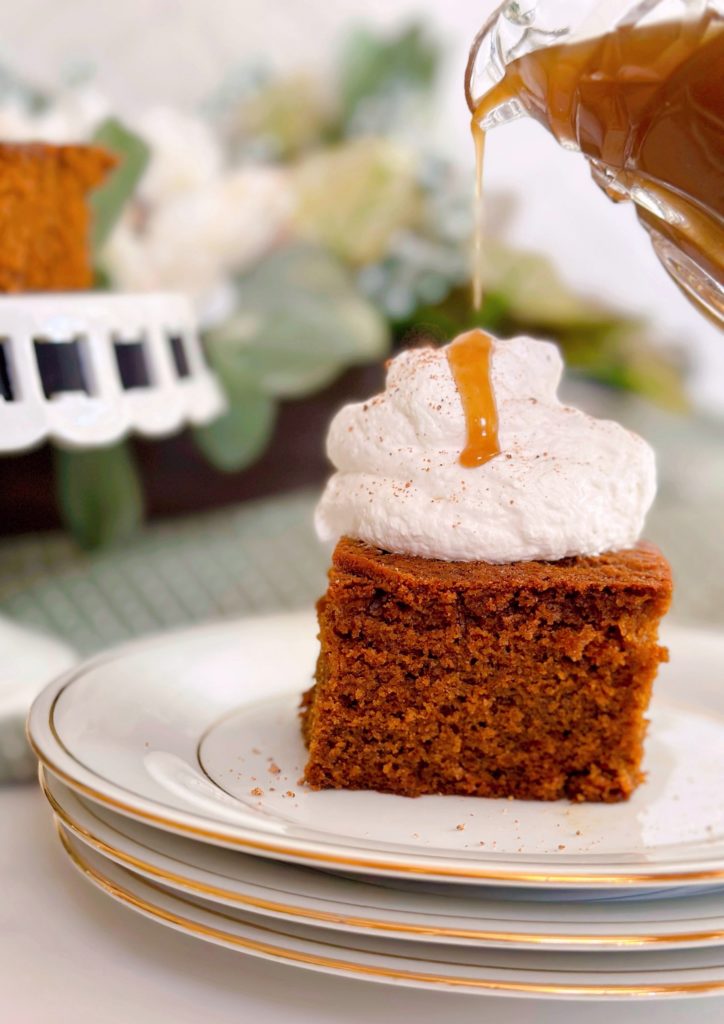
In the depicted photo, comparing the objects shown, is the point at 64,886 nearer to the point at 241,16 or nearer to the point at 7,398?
the point at 7,398

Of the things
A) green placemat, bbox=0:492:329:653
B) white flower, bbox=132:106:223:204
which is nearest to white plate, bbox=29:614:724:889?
green placemat, bbox=0:492:329:653

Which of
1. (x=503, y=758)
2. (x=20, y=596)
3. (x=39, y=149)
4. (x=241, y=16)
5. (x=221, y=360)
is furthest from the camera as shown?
(x=241, y=16)

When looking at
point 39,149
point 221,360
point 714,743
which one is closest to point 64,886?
point 714,743

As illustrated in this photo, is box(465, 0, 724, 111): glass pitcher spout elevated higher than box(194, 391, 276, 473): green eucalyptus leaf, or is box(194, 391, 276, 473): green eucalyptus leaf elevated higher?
box(465, 0, 724, 111): glass pitcher spout

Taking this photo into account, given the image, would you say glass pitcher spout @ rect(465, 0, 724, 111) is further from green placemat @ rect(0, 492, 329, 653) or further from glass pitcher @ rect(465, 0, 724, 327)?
green placemat @ rect(0, 492, 329, 653)

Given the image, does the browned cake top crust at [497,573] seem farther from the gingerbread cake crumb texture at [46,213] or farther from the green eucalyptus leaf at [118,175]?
the green eucalyptus leaf at [118,175]

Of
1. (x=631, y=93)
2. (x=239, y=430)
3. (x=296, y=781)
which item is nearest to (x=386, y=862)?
(x=296, y=781)
